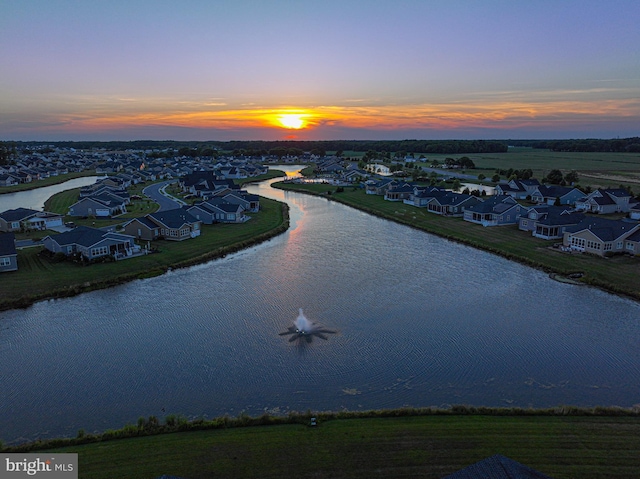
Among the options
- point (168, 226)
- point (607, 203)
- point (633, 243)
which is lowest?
point (168, 226)

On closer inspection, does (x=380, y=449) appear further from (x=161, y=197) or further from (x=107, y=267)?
(x=161, y=197)

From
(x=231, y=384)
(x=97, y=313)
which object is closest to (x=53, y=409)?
(x=231, y=384)

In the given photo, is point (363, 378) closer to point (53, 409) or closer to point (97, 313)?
point (53, 409)

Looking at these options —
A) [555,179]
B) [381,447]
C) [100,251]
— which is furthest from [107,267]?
[555,179]

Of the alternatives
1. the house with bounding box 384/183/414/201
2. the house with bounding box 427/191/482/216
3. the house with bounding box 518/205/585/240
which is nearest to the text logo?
the house with bounding box 518/205/585/240

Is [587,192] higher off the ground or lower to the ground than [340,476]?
higher

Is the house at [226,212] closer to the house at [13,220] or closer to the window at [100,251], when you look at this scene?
the window at [100,251]

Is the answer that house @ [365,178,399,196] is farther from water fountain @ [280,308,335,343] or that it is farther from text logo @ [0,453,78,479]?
text logo @ [0,453,78,479]
